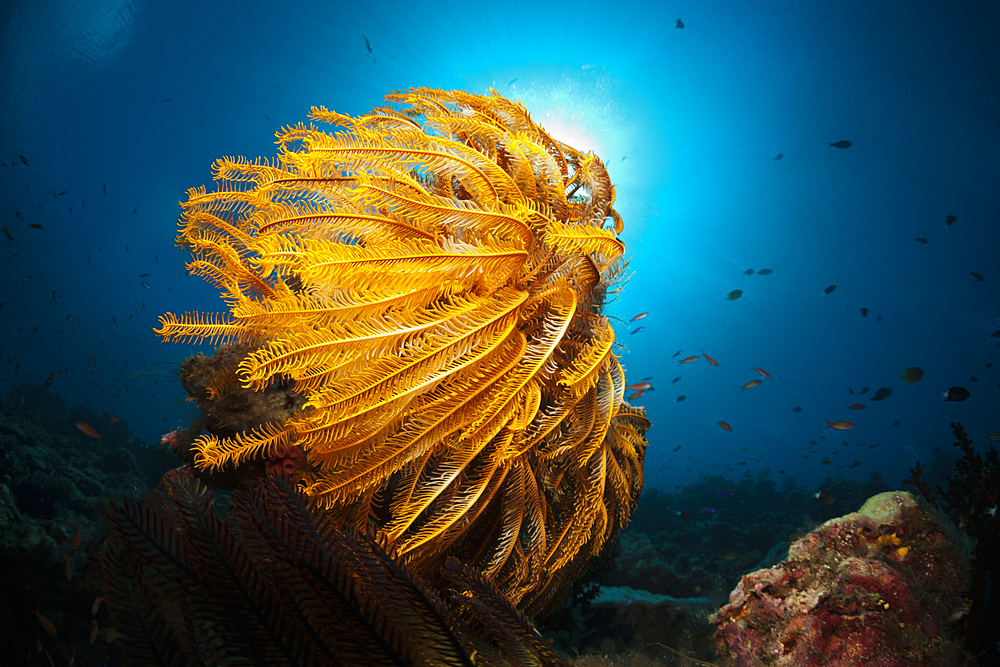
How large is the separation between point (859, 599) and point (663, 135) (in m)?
22.7

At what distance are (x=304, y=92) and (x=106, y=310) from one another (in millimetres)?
48498

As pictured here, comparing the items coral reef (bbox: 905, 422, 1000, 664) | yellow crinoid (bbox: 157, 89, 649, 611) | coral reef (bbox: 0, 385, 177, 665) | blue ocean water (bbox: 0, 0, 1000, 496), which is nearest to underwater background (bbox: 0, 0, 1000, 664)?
blue ocean water (bbox: 0, 0, 1000, 496)

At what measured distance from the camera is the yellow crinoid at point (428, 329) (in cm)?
165

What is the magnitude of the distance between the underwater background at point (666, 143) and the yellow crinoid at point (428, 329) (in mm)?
1647

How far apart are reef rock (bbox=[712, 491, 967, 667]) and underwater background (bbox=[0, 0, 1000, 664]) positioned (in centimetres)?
344

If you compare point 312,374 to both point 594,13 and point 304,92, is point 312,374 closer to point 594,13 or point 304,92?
point 594,13

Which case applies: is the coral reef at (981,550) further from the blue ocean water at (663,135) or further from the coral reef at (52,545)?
the blue ocean water at (663,135)

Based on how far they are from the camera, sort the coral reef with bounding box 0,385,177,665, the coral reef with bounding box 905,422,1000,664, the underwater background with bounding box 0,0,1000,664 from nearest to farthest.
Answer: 1. the coral reef with bounding box 905,422,1000,664
2. the coral reef with bounding box 0,385,177,665
3. the underwater background with bounding box 0,0,1000,664

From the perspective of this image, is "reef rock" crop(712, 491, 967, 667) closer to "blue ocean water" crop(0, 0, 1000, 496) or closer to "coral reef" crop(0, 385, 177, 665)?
"coral reef" crop(0, 385, 177, 665)

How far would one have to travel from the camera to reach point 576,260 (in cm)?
203

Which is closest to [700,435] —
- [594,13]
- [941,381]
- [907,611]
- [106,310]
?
[941,381]

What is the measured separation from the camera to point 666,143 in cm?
2045

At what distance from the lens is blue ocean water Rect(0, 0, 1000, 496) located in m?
17.6

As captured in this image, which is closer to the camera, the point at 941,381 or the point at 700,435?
the point at 941,381
